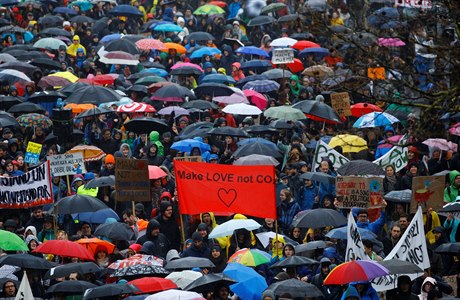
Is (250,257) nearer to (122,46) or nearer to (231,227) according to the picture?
(231,227)

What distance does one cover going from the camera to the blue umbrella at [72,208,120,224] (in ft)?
87.0

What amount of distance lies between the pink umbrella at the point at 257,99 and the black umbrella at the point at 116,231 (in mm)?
10008

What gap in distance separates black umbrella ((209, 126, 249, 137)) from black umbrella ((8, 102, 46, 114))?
13.8 feet

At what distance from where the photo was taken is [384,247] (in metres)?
24.4

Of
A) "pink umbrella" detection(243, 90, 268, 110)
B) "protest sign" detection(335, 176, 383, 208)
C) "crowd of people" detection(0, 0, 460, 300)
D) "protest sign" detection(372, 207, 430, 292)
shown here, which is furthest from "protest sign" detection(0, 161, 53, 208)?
"pink umbrella" detection(243, 90, 268, 110)

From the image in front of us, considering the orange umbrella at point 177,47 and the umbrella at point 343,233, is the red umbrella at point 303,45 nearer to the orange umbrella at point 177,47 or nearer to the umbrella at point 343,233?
the orange umbrella at point 177,47

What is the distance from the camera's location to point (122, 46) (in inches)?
1518

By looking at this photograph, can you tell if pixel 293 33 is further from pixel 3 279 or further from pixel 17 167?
pixel 3 279

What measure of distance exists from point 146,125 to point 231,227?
25.6 ft

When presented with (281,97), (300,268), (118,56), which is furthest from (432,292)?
(118,56)

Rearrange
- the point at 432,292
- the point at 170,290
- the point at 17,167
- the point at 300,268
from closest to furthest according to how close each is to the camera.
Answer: the point at 170,290
the point at 432,292
the point at 300,268
the point at 17,167

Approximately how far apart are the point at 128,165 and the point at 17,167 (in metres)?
3.94

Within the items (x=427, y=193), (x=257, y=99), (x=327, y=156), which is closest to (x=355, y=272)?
(x=427, y=193)

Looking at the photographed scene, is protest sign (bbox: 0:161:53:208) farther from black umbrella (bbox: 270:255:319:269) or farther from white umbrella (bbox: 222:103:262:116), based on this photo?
white umbrella (bbox: 222:103:262:116)
